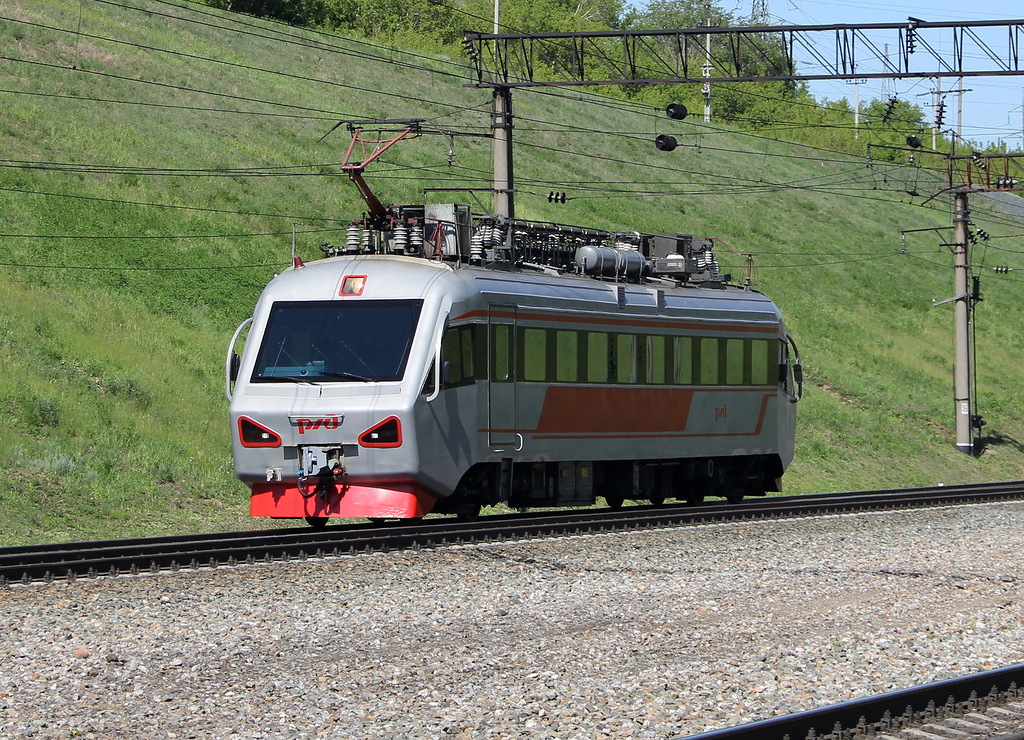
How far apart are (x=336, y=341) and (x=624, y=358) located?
481cm

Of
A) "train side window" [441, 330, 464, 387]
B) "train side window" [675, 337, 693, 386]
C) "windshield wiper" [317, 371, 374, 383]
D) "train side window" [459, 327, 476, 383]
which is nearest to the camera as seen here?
"windshield wiper" [317, 371, 374, 383]

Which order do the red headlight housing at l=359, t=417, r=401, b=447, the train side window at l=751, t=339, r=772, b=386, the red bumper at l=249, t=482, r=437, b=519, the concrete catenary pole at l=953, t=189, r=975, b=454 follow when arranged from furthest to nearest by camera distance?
the concrete catenary pole at l=953, t=189, r=975, b=454 < the train side window at l=751, t=339, r=772, b=386 < the red bumper at l=249, t=482, r=437, b=519 < the red headlight housing at l=359, t=417, r=401, b=447

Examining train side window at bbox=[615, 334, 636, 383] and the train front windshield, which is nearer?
the train front windshield

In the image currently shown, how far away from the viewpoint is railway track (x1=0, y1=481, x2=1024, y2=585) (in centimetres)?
1286

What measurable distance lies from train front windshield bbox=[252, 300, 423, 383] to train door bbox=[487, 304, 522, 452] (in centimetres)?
140

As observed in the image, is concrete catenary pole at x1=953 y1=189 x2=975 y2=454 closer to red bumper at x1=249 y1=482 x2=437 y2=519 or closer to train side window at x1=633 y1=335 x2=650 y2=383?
train side window at x1=633 y1=335 x2=650 y2=383

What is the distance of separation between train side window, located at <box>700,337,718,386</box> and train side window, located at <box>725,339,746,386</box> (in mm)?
333

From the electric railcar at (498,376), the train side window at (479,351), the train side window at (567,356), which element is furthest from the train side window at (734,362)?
the train side window at (479,351)

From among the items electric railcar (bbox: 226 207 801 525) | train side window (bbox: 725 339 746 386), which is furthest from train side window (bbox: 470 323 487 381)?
train side window (bbox: 725 339 746 386)

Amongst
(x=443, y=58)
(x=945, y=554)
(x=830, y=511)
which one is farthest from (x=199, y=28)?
(x=945, y=554)

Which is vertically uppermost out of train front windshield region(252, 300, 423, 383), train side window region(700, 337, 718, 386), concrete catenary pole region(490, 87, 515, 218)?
concrete catenary pole region(490, 87, 515, 218)

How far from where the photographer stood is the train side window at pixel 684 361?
2111cm

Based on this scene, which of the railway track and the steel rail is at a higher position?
the steel rail

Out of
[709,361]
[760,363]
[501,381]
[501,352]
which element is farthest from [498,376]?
[760,363]
